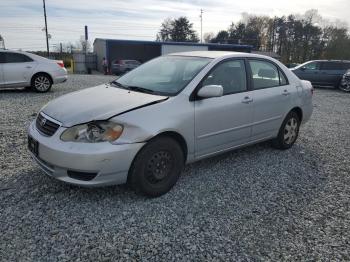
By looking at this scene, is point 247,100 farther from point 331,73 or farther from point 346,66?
point 346,66

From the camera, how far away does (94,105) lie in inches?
146

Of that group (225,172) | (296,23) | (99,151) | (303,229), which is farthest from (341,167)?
(296,23)

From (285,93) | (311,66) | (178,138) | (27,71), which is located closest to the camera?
(178,138)

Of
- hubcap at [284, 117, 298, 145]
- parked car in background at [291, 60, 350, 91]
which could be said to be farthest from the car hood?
parked car in background at [291, 60, 350, 91]

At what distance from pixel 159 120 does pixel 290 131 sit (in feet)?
9.86

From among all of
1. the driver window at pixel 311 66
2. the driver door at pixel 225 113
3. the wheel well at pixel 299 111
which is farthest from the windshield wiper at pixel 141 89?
the driver window at pixel 311 66

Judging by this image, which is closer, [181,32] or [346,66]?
[346,66]

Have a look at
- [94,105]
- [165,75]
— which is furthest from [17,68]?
[94,105]

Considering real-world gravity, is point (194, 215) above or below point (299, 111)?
below

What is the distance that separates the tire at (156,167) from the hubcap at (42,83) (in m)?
9.21

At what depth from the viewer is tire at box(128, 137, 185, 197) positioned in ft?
11.7

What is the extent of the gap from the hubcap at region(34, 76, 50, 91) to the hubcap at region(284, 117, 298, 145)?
8.99 m

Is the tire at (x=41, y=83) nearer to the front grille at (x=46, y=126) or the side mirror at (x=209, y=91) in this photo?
the front grille at (x=46, y=126)

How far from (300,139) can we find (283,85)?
1.51 metres
